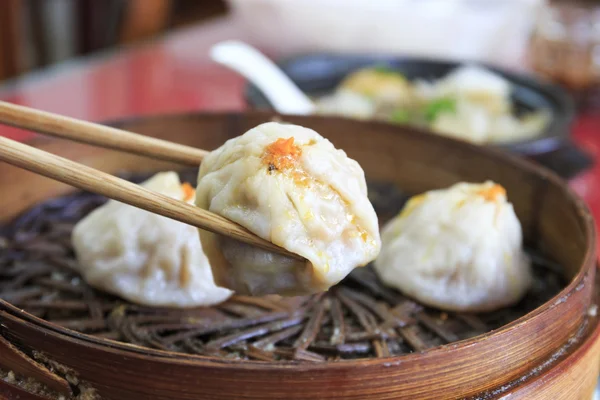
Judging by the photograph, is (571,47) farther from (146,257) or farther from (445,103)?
(146,257)

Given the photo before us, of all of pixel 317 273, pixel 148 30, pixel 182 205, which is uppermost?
pixel 182 205

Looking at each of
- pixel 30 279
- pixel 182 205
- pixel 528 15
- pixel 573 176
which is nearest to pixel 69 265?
pixel 30 279

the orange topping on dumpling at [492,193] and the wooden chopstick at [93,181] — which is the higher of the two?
the wooden chopstick at [93,181]

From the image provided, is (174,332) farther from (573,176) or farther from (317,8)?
(317,8)

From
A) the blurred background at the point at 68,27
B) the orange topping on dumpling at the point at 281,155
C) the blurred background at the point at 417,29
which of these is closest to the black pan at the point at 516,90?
the blurred background at the point at 417,29

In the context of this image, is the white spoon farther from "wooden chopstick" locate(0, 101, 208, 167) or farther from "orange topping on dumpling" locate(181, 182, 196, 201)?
"wooden chopstick" locate(0, 101, 208, 167)

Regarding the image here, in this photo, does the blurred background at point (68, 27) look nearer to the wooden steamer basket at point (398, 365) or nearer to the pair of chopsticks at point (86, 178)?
the pair of chopsticks at point (86, 178)

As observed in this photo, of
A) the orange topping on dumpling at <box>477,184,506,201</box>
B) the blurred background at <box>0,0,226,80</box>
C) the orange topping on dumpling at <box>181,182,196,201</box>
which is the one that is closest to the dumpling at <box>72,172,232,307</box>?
the orange topping on dumpling at <box>181,182,196,201</box>
